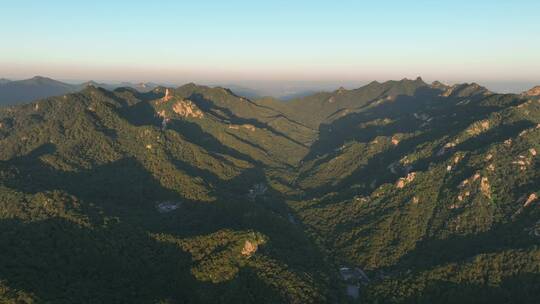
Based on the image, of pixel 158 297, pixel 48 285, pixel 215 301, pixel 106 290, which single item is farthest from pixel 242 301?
pixel 48 285

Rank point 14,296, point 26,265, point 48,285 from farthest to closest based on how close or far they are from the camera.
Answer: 1. point 26,265
2. point 48,285
3. point 14,296

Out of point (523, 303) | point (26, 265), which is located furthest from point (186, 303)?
point (523, 303)

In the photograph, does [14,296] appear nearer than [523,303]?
Yes

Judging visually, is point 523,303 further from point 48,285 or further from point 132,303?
point 48,285

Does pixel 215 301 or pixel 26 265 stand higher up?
pixel 26 265

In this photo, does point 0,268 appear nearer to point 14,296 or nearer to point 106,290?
point 14,296

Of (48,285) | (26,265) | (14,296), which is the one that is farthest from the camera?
(26,265)

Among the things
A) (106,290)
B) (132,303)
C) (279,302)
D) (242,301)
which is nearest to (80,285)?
(106,290)

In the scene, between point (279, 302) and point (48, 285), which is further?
point (279, 302)

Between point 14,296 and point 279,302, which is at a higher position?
point 14,296
